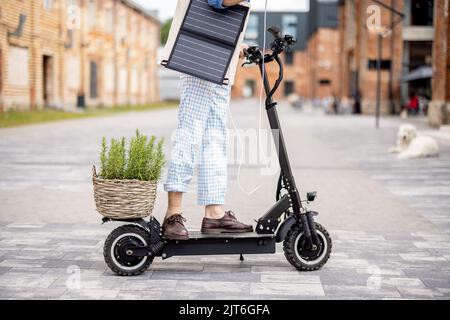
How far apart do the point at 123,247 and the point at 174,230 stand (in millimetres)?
325

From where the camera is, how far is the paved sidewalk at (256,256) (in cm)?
420

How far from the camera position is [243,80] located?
98.8m

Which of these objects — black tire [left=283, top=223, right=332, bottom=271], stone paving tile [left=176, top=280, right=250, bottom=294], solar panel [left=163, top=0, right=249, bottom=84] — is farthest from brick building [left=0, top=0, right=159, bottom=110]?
stone paving tile [left=176, top=280, right=250, bottom=294]

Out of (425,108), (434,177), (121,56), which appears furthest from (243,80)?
(434,177)

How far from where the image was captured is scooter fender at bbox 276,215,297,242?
184 inches

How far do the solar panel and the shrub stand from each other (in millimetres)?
568

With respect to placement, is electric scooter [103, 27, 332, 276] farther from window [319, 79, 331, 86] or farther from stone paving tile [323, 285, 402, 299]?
window [319, 79, 331, 86]

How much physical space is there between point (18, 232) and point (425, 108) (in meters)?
34.5

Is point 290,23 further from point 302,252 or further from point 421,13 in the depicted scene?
point 302,252

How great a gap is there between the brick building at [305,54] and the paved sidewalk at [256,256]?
5654cm

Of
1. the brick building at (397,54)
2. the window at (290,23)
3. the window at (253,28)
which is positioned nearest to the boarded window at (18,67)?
the brick building at (397,54)

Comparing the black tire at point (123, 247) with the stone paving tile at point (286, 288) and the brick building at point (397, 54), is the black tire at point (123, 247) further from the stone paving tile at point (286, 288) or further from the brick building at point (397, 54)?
the brick building at point (397, 54)

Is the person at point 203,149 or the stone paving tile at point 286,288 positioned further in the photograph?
the person at point 203,149

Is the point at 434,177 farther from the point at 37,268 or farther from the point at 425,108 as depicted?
the point at 425,108
